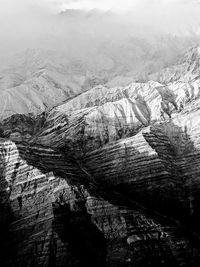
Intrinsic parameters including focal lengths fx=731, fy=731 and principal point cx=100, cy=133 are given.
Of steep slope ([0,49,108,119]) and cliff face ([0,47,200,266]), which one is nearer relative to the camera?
cliff face ([0,47,200,266])

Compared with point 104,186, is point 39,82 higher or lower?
higher

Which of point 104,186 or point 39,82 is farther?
point 39,82

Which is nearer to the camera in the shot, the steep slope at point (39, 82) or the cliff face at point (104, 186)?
the cliff face at point (104, 186)

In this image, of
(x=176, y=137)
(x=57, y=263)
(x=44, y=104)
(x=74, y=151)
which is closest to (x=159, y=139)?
(x=176, y=137)

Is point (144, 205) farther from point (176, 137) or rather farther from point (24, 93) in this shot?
point (24, 93)

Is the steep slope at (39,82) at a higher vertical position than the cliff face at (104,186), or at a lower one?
higher

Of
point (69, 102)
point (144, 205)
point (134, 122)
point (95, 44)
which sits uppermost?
point (95, 44)

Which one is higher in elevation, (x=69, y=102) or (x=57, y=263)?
(x=69, y=102)

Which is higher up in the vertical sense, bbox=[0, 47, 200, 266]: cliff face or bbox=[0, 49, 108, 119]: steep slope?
bbox=[0, 49, 108, 119]: steep slope
